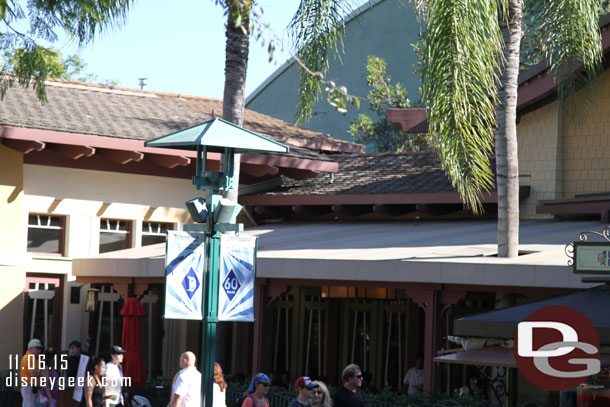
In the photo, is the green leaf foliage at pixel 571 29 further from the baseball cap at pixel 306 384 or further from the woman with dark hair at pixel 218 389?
the woman with dark hair at pixel 218 389

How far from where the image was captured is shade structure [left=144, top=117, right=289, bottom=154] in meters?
9.96

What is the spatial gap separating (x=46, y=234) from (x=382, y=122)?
1382cm

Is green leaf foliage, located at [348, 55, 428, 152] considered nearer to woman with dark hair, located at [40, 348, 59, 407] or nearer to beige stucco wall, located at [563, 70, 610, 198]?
beige stucco wall, located at [563, 70, 610, 198]

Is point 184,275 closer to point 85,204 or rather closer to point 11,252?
point 11,252

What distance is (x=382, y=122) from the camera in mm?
31391

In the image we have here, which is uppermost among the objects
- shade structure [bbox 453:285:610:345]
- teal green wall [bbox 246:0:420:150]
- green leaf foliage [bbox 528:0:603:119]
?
teal green wall [bbox 246:0:420:150]

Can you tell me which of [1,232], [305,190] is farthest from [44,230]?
[305,190]

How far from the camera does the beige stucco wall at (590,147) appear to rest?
56.8 feet

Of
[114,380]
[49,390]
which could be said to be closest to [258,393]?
[114,380]

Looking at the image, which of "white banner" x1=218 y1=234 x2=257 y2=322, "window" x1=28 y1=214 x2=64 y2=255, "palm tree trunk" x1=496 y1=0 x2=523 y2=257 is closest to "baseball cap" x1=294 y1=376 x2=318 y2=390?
"white banner" x1=218 y1=234 x2=257 y2=322

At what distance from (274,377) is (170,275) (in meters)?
8.89

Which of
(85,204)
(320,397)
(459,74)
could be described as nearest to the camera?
(320,397)

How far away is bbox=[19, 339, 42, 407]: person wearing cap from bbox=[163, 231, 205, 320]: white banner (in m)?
6.72

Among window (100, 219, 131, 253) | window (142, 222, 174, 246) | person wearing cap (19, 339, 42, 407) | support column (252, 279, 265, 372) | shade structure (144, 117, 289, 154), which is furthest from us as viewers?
window (142, 222, 174, 246)
